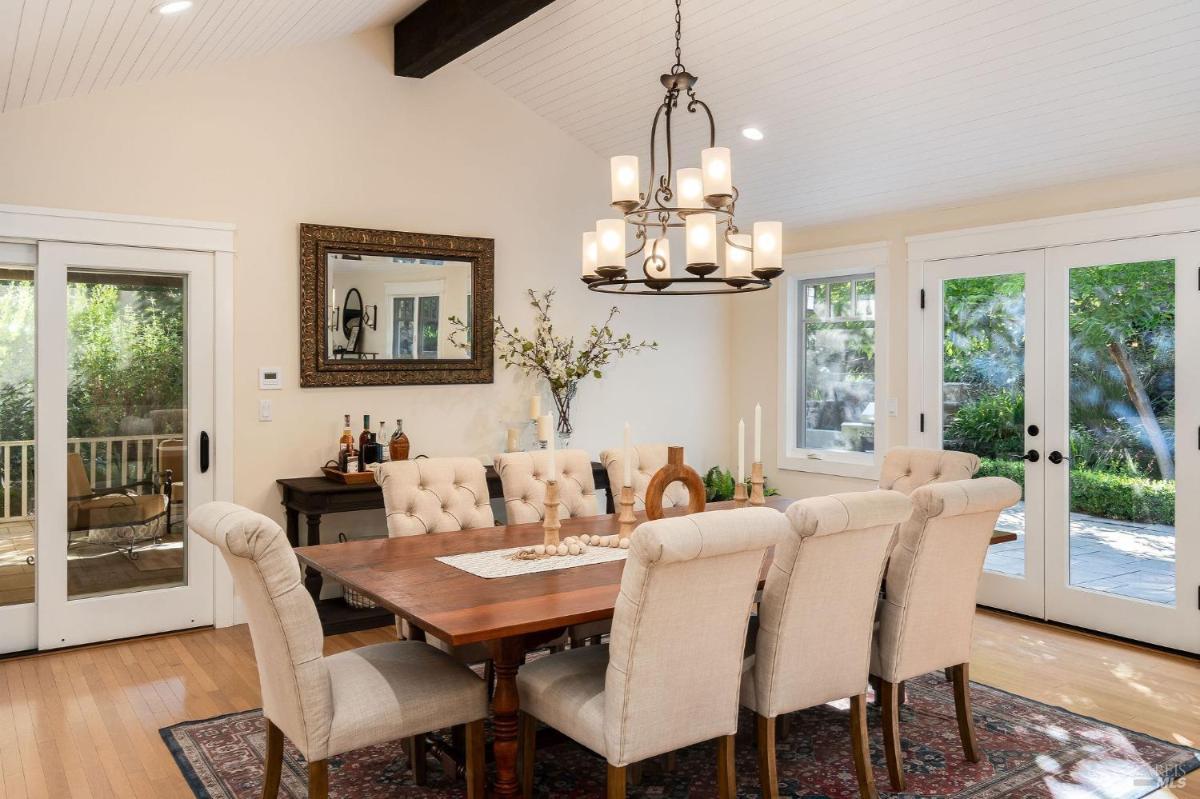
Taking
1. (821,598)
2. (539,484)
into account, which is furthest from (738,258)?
(539,484)

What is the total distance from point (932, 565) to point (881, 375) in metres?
2.93

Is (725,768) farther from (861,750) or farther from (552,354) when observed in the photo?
(552,354)

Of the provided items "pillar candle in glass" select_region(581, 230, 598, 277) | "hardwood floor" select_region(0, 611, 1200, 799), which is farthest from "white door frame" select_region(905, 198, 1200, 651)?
"pillar candle in glass" select_region(581, 230, 598, 277)

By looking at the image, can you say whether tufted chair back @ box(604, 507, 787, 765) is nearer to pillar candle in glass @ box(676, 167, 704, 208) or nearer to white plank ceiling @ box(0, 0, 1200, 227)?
pillar candle in glass @ box(676, 167, 704, 208)

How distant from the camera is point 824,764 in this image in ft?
10.4

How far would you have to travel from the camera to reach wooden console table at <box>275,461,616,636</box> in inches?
181

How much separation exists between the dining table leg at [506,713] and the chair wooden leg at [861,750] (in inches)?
40.8

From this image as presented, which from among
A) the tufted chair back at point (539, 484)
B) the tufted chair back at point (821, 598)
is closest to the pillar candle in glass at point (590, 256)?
the tufted chair back at point (539, 484)

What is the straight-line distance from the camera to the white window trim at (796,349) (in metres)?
5.75

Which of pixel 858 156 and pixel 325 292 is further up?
pixel 858 156

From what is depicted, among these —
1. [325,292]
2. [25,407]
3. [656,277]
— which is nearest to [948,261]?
[656,277]

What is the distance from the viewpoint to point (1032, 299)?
4.98m

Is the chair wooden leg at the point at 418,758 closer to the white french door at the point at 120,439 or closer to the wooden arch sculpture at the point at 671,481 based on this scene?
the wooden arch sculpture at the point at 671,481

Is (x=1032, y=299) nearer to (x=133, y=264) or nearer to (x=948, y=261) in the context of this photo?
(x=948, y=261)
